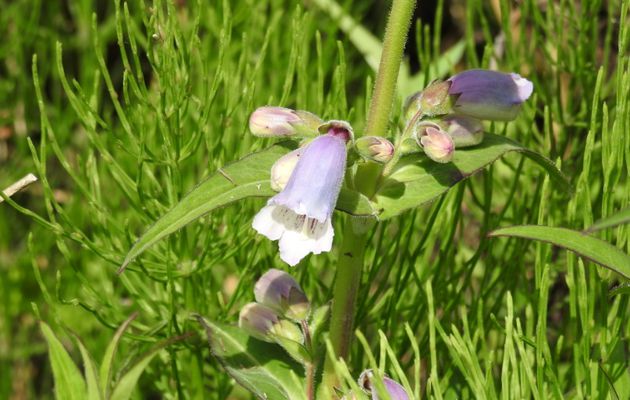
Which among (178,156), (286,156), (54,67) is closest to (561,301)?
(178,156)

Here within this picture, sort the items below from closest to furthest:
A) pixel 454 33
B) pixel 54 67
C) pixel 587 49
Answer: pixel 587 49
pixel 54 67
pixel 454 33

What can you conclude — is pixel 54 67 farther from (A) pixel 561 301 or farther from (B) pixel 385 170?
(B) pixel 385 170

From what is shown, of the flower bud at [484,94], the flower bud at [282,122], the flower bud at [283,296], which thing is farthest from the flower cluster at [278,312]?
the flower bud at [484,94]

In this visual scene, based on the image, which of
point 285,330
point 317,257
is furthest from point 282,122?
point 317,257

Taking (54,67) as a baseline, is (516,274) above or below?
below

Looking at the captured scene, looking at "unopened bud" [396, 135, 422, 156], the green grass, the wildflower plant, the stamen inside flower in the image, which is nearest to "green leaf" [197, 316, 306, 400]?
the wildflower plant

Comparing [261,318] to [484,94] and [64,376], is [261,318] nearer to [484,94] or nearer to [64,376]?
[64,376]
